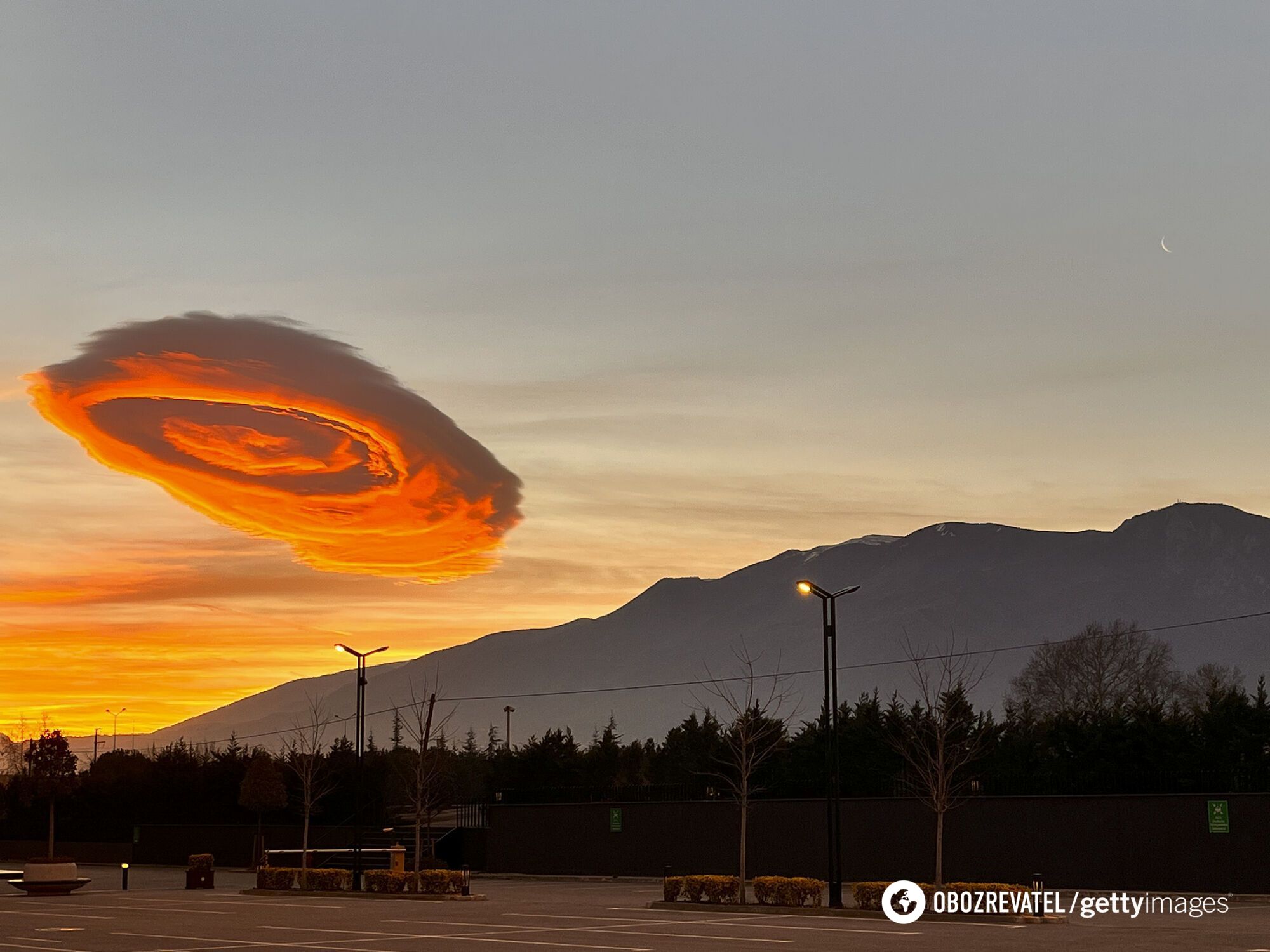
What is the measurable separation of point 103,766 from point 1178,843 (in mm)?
76604

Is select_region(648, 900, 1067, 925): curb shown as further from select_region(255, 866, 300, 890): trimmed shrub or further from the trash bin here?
the trash bin

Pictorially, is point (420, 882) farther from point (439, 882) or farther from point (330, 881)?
point (330, 881)

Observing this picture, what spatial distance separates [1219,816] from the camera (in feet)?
152

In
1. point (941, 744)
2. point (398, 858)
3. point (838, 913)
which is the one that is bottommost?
point (398, 858)

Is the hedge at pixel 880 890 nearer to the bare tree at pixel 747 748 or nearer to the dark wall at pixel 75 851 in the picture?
the bare tree at pixel 747 748

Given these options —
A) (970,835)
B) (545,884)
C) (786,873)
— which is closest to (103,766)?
(545,884)

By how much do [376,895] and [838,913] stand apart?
680 inches

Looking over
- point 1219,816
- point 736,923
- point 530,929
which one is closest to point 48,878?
point 530,929

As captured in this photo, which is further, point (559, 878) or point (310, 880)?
point (559, 878)

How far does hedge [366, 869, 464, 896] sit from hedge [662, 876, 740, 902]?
8.01 meters

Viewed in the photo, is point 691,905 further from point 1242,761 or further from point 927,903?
point 1242,761

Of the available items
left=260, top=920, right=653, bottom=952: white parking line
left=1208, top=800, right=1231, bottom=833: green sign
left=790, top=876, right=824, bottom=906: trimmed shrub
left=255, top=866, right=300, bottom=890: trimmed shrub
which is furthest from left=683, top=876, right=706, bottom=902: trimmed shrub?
left=1208, top=800, right=1231, bottom=833: green sign

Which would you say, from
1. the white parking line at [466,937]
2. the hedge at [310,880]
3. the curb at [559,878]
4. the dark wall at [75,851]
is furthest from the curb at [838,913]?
the dark wall at [75,851]

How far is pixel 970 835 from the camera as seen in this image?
2061 inches
